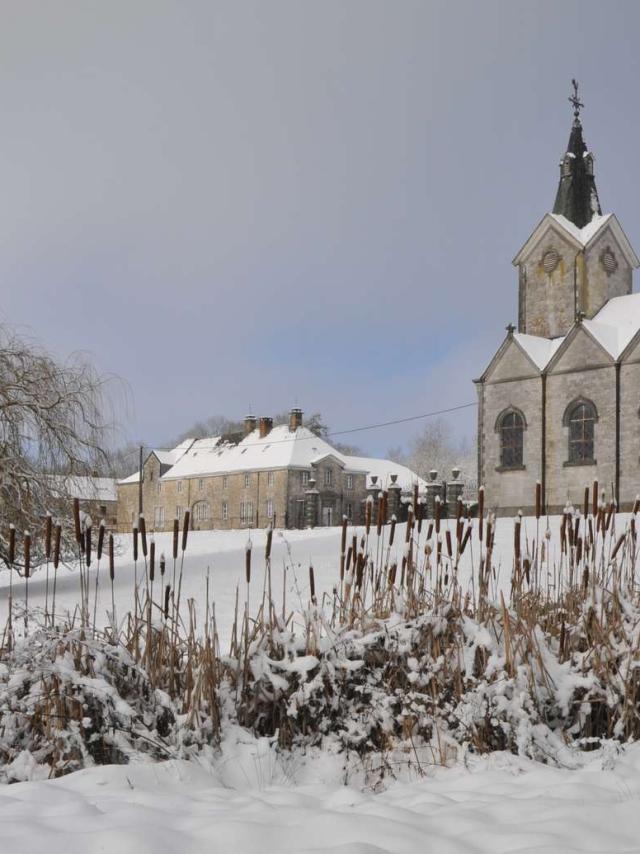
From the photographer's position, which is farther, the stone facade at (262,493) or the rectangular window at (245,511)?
the rectangular window at (245,511)

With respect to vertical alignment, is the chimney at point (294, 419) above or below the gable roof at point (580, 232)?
below

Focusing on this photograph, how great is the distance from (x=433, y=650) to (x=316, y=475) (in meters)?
44.5

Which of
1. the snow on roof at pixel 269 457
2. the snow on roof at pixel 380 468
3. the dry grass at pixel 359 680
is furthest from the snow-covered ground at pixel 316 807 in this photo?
the snow on roof at pixel 380 468

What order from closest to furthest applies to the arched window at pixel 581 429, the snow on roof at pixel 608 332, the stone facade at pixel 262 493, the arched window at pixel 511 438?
the arched window at pixel 581 429, the snow on roof at pixel 608 332, the arched window at pixel 511 438, the stone facade at pixel 262 493

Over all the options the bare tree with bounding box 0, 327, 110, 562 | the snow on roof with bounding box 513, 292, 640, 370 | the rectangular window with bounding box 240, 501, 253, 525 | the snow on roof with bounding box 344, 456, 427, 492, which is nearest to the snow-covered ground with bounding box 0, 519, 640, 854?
the bare tree with bounding box 0, 327, 110, 562

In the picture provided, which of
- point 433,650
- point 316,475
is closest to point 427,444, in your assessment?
point 316,475

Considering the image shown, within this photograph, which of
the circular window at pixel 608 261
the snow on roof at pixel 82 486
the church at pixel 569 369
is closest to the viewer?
the snow on roof at pixel 82 486

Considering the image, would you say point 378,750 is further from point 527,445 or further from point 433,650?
point 527,445

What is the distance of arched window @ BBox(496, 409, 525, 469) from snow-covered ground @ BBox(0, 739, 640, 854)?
2604 cm

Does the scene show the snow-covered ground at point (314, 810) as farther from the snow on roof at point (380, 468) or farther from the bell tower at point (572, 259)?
the snow on roof at point (380, 468)

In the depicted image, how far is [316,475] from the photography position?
4944 cm

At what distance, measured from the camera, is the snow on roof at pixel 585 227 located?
30.9 m

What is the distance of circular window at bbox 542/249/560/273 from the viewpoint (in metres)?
31.6

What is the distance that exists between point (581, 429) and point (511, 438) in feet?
8.77
